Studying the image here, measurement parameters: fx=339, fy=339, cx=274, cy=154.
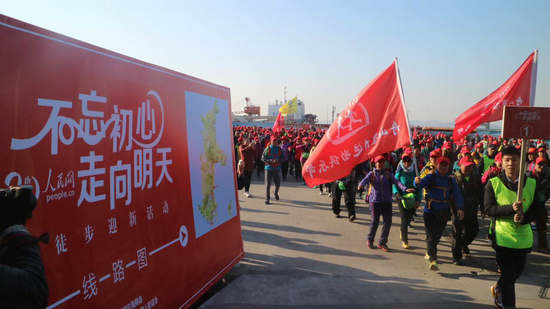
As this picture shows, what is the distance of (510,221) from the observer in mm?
3697

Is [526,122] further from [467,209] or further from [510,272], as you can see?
[467,209]

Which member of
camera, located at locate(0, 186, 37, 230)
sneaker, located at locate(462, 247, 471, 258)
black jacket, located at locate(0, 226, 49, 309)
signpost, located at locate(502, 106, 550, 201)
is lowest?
sneaker, located at locate(462, 247, 471, 258)

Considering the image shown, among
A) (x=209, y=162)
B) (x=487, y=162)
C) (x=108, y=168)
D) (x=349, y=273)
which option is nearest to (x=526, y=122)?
(x=349, y=273)

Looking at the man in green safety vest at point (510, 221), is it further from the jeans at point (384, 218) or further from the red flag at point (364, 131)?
the jeans at point (384, 218)

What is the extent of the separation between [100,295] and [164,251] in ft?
2.70

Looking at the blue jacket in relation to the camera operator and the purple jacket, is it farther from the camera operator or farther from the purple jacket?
the camera operator

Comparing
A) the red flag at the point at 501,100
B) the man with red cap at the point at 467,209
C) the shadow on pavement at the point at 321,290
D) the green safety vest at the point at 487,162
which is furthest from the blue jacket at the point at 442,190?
the green safety vest at the point at 487,162

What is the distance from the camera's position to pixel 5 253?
1478mm

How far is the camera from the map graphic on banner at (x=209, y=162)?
4.25 metres

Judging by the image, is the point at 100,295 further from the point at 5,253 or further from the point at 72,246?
the point at 5,253

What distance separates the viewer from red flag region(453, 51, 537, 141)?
666 centimetres

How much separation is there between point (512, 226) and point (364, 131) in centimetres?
253

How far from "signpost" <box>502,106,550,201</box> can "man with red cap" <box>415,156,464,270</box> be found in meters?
1.64

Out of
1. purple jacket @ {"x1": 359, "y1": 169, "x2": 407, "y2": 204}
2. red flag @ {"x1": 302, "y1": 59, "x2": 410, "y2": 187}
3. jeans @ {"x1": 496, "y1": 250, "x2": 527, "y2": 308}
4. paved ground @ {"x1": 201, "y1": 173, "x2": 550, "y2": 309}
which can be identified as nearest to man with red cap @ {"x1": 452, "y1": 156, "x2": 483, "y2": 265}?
paved ground @ {"x1": 201, "y1": 173, "x2": 550, "y2": 309}
